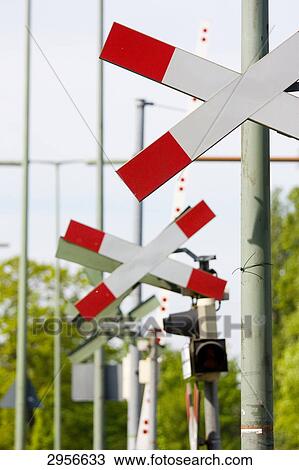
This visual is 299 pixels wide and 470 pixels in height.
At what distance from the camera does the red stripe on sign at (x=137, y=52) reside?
7410mm

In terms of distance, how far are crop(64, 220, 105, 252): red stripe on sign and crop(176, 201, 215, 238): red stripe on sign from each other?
71cm

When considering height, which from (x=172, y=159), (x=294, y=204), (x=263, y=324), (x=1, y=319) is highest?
(x=294, y=204)

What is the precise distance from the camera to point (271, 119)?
731 cm

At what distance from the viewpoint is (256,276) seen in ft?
24.6

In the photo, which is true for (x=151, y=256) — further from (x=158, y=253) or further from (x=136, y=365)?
(x=136, y=365)

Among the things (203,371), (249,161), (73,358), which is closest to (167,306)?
(73,358)

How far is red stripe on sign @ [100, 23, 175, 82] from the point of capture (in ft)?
24.3

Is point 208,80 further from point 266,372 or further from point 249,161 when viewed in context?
point 266,372

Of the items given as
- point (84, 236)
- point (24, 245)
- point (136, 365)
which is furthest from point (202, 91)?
point (24, 245)

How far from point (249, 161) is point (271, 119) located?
0.39 meters

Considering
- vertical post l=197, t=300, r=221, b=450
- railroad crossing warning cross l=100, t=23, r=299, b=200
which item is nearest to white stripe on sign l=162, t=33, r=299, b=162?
railroad crossing warning cross l=100, t=23, r=299, b=200

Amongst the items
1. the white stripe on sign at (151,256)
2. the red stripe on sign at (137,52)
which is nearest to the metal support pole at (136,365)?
the white stripe on sign at (151,256)

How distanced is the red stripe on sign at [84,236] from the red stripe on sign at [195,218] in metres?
0.71

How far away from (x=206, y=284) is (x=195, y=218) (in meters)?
0.58
